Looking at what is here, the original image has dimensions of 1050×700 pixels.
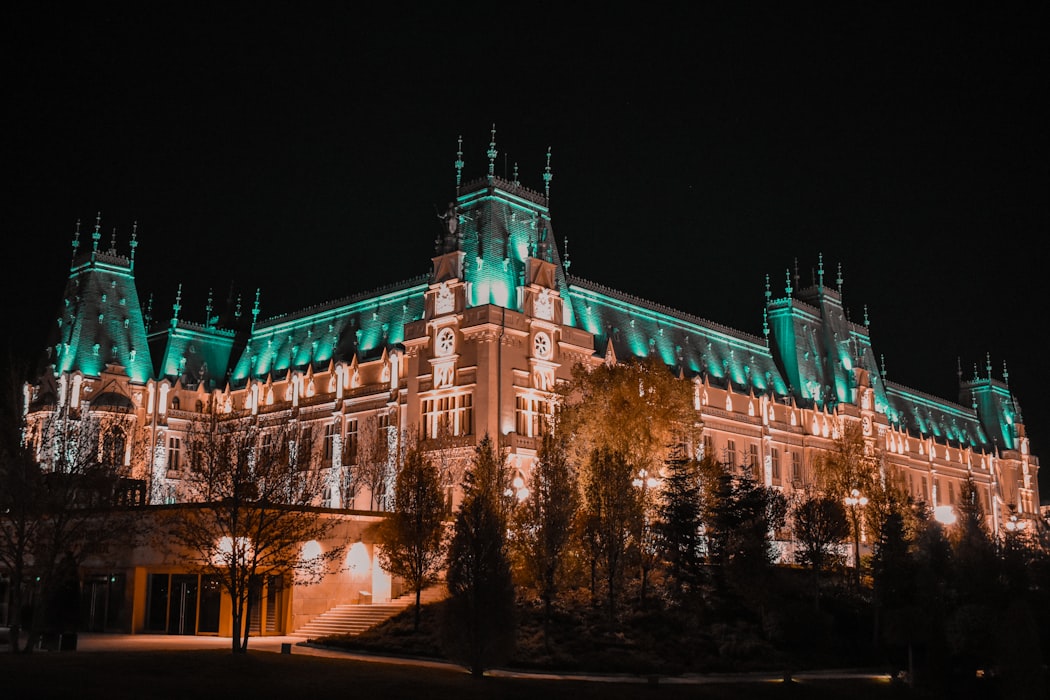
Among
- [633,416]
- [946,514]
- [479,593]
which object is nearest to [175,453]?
[633,416]

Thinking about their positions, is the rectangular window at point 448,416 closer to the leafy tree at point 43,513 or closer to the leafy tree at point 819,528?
the leafy tree at point 819,528

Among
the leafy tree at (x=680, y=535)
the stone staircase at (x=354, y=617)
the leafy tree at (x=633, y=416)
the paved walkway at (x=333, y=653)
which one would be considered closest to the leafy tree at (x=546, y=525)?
the leafy tree at (x=633, y=416)

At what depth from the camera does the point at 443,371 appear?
74812 mm

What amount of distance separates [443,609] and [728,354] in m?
66.1

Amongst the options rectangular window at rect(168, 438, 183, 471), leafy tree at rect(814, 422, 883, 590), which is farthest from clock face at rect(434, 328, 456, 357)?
rectangular window at rect(168, 438, 183, 471)

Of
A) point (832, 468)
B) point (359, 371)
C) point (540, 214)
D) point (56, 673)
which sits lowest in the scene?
point (56, 673)

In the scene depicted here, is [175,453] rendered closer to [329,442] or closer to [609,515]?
[329,442]

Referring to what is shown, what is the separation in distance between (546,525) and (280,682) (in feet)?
57.9

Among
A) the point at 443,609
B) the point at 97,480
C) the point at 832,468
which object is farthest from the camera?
the point at 832,468

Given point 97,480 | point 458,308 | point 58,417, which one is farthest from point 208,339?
point 97,480

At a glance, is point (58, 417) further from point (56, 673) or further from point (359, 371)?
point (56, 673)

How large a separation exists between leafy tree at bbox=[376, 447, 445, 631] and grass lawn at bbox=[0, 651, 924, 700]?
1156cm

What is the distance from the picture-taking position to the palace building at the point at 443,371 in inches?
2795

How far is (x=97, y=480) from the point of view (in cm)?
4831
